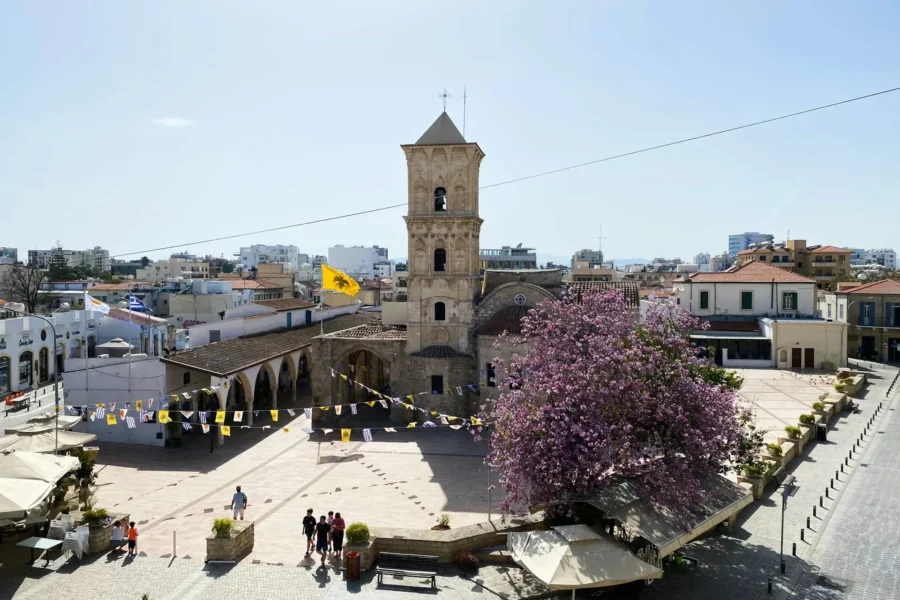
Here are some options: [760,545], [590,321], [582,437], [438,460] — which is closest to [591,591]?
[582,437]

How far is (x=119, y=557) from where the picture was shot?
1742cm

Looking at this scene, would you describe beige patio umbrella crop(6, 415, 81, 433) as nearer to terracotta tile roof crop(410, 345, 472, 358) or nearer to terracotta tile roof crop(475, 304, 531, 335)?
terracotta tile roof crop(410, 345, 472, 358)

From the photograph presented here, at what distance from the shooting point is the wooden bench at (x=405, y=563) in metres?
16.0

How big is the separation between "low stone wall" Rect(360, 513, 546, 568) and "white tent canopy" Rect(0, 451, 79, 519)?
8168 mm

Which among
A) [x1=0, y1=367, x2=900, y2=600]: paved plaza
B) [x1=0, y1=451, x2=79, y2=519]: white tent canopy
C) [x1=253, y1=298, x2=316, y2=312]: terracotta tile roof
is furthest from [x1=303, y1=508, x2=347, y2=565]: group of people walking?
[x1=253, y1=298, x2=316, y2=312]: terracotta tile roof

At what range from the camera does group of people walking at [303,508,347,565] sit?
56.2 ft

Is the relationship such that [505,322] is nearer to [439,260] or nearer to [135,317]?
[439,260]

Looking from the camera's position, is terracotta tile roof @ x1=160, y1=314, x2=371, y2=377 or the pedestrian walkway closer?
the pedestrian walkway

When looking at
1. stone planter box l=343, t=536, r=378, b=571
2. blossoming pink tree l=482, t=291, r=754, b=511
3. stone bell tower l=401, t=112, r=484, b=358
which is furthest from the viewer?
stone bell tower l=401, t=112, r=484, b=358

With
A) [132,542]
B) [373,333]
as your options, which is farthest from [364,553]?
[373,333]

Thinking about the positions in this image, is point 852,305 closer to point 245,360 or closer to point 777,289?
point 777,289

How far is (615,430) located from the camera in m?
15.5

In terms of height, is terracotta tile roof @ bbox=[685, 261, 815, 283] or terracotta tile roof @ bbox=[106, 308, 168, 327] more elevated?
terracotta tile roof @ bbox=[685, 261, 815, 283]

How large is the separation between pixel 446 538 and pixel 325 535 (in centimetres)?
320
